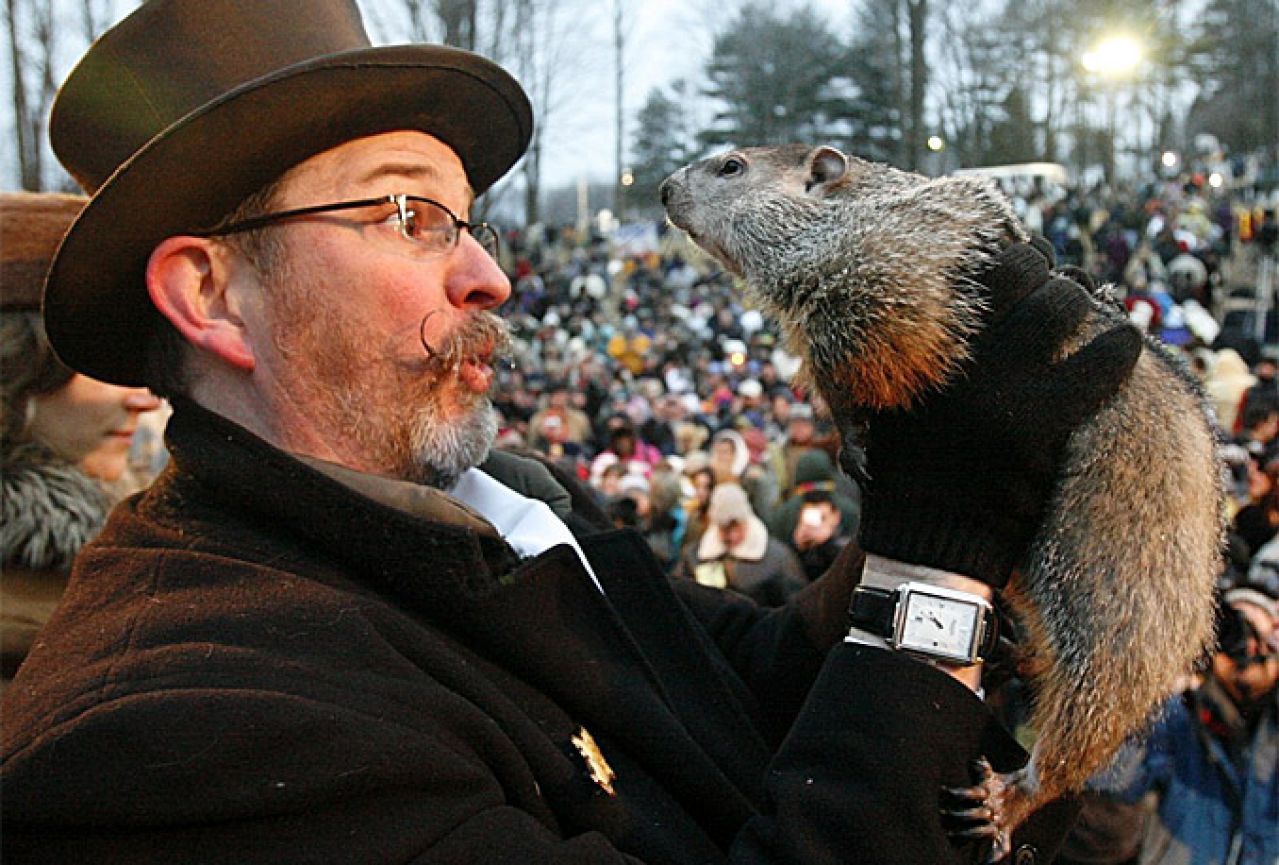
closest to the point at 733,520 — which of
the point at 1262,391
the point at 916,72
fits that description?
the point at 1262,391

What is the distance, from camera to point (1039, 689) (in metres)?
1.73

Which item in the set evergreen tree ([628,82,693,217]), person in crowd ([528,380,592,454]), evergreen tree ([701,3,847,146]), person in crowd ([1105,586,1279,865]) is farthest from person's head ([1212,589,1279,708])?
evergreen tree ([628,82,693,217])

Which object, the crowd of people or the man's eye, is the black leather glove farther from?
the man's eye

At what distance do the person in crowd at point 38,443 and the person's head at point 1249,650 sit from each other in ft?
11.7

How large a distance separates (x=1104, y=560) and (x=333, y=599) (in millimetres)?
1151

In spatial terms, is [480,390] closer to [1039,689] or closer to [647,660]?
[647,660]

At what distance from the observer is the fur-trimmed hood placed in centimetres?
214

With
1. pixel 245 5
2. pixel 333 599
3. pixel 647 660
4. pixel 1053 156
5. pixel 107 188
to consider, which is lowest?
pixel 1053 156

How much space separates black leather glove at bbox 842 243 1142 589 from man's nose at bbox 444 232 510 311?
0.68m

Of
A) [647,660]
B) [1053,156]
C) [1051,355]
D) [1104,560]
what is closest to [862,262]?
[1051,355]

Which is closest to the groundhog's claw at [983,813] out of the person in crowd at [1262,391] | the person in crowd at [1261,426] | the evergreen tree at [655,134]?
the person in crowd at [1261,426]

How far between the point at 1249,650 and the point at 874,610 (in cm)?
297

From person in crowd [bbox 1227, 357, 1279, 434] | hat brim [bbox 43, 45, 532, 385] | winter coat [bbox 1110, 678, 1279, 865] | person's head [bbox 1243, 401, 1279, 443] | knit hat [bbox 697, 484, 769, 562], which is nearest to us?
hat brim [bbox 43, 45, 532, 385]

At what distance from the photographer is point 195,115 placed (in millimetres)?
1449
